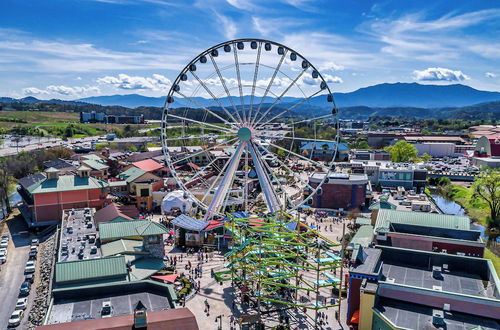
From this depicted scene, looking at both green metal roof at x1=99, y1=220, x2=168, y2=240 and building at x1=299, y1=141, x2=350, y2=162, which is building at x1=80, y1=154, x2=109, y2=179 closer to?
Result: green metal roof at x1=99, y1=220, x2=168, y2=240

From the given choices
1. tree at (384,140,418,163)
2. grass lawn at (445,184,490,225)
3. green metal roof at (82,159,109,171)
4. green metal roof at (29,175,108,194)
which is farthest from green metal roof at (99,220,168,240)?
tree at (384,140,418,163)

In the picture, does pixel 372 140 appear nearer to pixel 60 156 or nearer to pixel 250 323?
pixel 60 156

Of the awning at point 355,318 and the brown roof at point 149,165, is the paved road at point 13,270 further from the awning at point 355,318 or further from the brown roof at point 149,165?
the awning at point 355,318

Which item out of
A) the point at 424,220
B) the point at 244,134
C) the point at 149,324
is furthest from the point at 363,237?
the point at 149,324

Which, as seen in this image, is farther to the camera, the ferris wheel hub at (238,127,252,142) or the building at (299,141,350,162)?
the building at (299,141,350,162)

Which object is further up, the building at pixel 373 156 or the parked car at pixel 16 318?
the building at pixel 373 156

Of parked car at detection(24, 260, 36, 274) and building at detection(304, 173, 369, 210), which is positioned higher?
building at detection(304, 173, 369, 210)

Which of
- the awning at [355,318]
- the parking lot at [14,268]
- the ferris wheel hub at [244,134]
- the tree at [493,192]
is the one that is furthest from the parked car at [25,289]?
the tree at [493,192]
